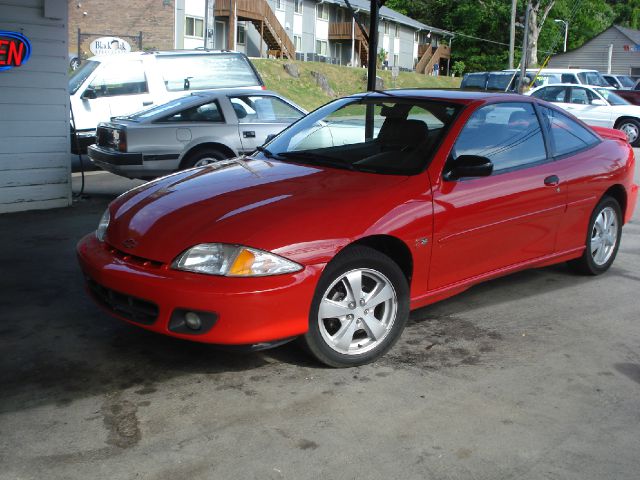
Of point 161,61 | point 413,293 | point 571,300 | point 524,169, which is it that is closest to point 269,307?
point 413,293

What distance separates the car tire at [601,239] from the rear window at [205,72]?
9430 mm

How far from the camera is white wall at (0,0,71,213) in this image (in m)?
8.41

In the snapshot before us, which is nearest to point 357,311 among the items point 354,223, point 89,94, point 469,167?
point 354,223

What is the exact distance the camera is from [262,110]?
1043cm

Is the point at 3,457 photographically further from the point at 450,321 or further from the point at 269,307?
the point at 450,321

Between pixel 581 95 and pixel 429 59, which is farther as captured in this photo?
pixel 429 59

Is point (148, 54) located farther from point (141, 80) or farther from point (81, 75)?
point (81, 75)

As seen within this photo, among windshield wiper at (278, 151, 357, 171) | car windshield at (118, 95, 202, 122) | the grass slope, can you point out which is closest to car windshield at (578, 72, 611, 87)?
the grass slope

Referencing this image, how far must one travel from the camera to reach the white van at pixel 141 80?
13266mm

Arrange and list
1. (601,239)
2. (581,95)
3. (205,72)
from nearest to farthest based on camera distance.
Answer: (601,239)
(205,72)
(581,95)

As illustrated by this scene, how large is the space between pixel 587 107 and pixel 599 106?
30 cm

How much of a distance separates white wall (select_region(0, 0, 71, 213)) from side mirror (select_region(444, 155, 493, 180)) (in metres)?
5.61

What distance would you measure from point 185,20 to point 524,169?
36448mm

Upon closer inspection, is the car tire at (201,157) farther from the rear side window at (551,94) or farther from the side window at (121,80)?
the rear side window at (551,94)
